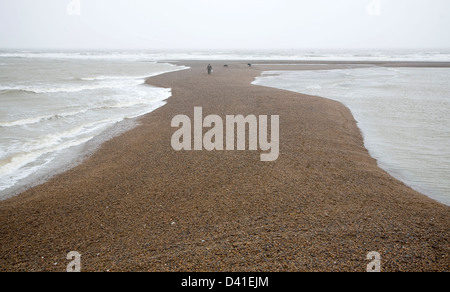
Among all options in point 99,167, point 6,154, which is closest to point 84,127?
point 6,154

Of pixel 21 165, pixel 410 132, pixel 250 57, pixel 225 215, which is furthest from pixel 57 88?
pixel 250 57

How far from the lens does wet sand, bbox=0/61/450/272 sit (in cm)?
464

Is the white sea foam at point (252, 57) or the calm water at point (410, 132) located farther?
the white sea foam at point (252, 57)

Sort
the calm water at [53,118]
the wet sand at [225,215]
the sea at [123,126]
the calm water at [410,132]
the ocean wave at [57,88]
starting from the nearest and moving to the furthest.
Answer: the wet sand at [225,215]
the calm water at [410,132]
the sea at [123,126]
the calm water at [53,118]
the ocean wave at [57,88]

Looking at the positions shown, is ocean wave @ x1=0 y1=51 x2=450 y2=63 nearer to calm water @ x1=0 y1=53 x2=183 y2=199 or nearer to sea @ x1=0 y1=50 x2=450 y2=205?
calm water @ x1=0 y1=53 x2=183 y2=199

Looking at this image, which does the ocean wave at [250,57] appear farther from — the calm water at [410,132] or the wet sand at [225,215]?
the wet sand at [225,215]

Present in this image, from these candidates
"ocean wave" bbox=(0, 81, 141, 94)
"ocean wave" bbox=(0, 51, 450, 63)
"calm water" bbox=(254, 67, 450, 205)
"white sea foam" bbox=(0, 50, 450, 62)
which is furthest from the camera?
"white sea foam" bbox=(0, 50, 450, 62)

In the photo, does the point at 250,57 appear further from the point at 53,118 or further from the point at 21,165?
the point at 21,165

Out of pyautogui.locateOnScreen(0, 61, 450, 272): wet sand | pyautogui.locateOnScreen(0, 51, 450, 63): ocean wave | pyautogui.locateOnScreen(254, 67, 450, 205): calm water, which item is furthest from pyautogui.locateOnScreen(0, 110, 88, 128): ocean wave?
pyautogui.locateOnScreen(0, 51, 450, 63): ocean wave

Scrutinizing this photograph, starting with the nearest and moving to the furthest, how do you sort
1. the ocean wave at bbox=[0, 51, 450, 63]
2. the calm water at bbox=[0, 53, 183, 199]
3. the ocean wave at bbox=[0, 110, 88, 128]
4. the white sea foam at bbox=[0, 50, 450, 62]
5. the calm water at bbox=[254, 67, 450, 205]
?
the calm water at bbox=[254, 67, 450, 205], the calm water at bbox=[0, 53, 183, 199], the ocean wave at bbox=[0, 110, 88, 128], the ocean wave at bbox=[0, 51, 450, 63], the white sea foam at bbox=[0, 50, 450, 62]

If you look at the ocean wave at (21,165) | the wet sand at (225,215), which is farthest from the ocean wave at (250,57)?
the wet sand at (225,215)

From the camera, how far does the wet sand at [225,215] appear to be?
464cm
